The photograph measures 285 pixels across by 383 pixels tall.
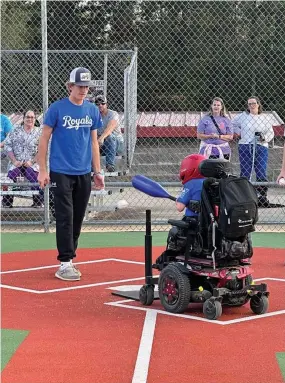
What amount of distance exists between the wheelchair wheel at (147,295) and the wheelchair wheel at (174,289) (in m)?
0.20

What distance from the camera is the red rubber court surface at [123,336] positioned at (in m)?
5.36

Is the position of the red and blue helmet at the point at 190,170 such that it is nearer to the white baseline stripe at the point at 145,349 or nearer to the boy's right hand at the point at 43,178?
the white baseline stripe at the point at 145,349

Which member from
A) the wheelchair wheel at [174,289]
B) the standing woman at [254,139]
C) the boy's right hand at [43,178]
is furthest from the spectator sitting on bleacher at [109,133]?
the wheelchair wheel at [174,289]

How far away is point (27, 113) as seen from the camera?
44.1 ft

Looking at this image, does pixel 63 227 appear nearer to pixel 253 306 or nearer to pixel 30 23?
pixel 253 306

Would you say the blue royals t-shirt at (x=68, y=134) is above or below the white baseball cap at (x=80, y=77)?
below

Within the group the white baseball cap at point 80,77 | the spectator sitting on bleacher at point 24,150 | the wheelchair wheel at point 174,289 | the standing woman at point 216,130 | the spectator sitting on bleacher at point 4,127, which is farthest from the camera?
the spectator sitting on bleacher at point 4,127

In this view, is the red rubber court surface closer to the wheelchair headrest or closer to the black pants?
the black pants

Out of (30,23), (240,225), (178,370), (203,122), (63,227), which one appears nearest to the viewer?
(178,370)

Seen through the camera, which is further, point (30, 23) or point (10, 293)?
point (30, 23)

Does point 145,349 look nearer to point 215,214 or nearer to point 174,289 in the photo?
point 174,289

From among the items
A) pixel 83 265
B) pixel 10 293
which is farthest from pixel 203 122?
pixel 10 293

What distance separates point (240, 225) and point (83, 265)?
10.3 feet

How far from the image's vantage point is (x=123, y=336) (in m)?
6.38
